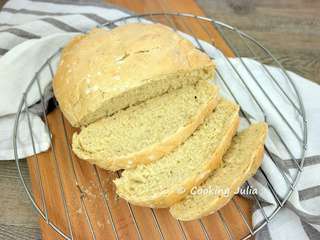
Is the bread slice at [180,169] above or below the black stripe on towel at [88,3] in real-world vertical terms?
below

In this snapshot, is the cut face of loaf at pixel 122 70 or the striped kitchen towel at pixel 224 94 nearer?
the striped kitchen towel at pixel 224 94

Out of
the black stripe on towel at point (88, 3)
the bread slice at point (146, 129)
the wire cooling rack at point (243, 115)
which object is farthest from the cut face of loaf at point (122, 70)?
the black stripe on towel at point (88, 3)

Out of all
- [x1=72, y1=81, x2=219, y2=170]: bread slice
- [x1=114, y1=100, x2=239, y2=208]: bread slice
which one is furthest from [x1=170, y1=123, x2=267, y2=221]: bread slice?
[x1=72, y1=81, x2=219, y2=170]: bread slice

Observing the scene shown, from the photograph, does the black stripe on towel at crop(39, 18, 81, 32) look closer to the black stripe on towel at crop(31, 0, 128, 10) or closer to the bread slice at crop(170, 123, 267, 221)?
the black stripe on towel at crop(31, 0, 128, 10)

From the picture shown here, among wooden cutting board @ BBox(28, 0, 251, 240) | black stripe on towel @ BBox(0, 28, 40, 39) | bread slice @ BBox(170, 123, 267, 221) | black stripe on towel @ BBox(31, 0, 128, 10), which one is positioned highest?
black stripe on towel @ BBox(31, 0, 128, 10)

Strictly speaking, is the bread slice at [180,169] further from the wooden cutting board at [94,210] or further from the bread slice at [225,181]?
the wooden cutting board at [94,210]
